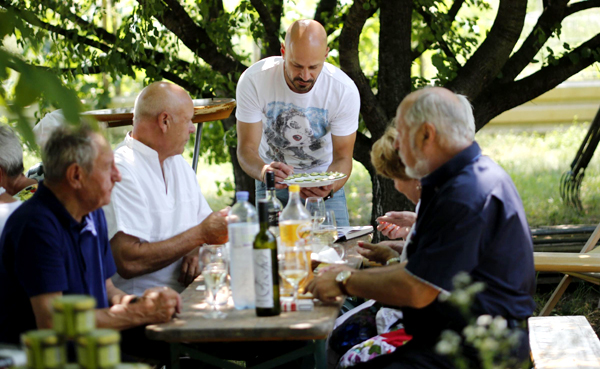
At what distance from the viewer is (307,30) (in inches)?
172

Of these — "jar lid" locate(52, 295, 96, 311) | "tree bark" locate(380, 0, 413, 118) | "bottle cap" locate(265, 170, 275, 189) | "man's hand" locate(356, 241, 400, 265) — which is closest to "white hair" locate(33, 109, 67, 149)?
"jar lid" locate(52, 295, 96, 311)

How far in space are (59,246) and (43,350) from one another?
3.76ft

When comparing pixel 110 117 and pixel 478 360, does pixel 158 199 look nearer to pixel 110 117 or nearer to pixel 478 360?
pixel 110 117

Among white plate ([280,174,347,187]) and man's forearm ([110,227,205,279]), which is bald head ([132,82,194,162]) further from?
white plate ([280,174,347,187])

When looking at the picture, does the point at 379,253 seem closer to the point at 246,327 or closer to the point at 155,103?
the point at 246,327

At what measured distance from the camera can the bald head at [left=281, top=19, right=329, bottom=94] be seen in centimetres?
434

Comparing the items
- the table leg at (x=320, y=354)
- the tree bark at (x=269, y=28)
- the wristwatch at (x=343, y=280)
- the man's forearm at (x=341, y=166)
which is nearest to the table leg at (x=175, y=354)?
the table leg at (x=320, y=354)

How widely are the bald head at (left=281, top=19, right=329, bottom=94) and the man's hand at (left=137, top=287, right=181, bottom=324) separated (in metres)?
2.28

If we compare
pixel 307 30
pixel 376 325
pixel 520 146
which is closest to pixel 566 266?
pixel 376 325

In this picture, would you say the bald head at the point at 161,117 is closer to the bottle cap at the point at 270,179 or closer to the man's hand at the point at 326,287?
the bottle cap at the point at 270,179

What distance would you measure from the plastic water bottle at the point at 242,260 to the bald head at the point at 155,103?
1.13 m

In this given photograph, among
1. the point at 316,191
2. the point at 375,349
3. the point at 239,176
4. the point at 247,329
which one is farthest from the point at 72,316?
the point at 239,176

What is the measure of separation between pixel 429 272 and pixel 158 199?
5.31ft

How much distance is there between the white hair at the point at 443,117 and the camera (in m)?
2.54
